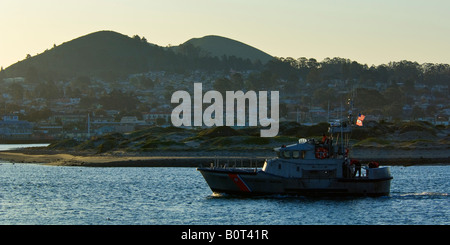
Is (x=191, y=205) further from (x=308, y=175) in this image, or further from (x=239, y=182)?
(x=308, y=175)

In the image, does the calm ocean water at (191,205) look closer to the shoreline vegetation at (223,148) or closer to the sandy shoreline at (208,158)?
the sandy shoreline at (208,158)

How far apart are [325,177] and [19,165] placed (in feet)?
199

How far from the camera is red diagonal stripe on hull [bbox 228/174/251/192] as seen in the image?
51781 millimetres

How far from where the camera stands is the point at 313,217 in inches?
1766

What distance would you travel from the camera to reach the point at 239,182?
170ft

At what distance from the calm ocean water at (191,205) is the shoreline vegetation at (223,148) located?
75.8 feet

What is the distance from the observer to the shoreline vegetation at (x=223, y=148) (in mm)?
94250

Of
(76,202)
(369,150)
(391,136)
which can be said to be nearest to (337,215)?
(76,202)

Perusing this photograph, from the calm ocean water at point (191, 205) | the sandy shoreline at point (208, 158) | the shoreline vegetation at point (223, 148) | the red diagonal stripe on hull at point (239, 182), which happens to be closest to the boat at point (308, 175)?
the red diagonal stripe on hull at point (239, 182)

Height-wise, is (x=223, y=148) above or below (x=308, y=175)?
below

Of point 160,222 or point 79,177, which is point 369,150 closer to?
point 79,177

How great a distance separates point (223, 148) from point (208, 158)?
10.0 metres

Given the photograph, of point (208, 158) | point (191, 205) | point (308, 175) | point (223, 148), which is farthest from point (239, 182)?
point (223, 148)

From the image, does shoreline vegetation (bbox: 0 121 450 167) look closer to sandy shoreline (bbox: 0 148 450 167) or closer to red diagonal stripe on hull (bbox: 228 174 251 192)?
sandy shoreline (bbox: 0 148 450 167)
